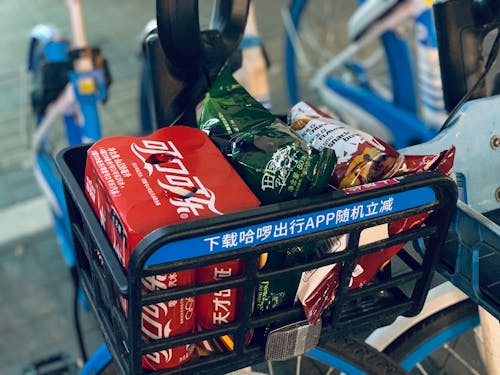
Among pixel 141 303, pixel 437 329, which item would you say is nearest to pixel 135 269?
pixel 141 303

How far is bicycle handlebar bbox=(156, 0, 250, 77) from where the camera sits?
3.71 feet

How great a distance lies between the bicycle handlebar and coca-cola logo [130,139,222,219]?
0.80 ft

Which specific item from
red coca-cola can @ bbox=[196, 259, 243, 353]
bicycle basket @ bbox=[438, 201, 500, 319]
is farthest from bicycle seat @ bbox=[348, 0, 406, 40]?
red coca-cola can @ bbox=[196, 259, 243, 353]

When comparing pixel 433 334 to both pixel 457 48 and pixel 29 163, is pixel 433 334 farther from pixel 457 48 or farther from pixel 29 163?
pixel 29 163

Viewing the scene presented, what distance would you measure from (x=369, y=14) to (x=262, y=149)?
6.54ft

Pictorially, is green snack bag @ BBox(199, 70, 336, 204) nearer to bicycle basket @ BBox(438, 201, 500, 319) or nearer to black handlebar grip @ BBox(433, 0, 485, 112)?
bicycle basket @ BBox(438, 201, 500, 319)

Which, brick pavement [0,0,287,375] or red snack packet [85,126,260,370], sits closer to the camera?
red snack packet [85,126,260,370]

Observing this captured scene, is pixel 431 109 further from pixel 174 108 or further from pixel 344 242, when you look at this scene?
pixel 344 242

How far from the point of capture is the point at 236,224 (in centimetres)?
80

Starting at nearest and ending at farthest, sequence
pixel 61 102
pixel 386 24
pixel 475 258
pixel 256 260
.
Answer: pixel 256 260, pixel 475 258, pixel 61 102, pixel 386 24

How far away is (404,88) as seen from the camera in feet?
9.37

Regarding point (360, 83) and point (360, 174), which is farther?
point (360, 83)

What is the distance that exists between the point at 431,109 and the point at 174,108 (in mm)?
1557

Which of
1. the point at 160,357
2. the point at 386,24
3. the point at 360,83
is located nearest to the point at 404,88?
the point at 386,24
